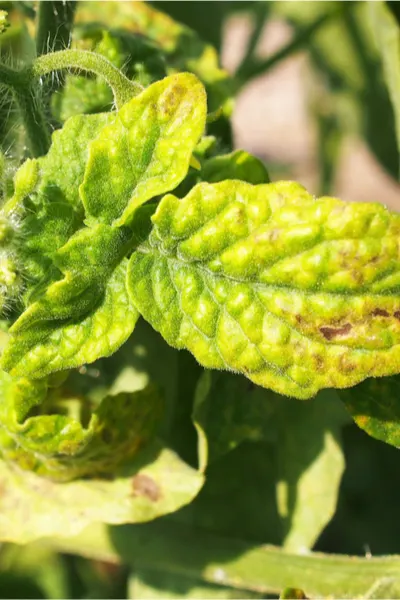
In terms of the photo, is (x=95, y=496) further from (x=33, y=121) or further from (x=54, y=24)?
(x=54, y=24)

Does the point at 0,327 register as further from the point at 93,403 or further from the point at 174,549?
the point at 174,549

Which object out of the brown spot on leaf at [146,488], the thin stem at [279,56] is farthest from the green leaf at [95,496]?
the thin stem at [279,56]

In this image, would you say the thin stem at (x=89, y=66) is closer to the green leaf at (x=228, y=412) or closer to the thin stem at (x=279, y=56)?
the green leaf at (x=228, y=412)

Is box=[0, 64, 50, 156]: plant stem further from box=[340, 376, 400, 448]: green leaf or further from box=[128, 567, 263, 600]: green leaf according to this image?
box=[128, 567, 263, 600]: green leaf

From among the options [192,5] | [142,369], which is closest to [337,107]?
[192,5]

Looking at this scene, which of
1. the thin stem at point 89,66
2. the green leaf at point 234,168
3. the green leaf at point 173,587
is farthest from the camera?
the green leaf at point 173,587

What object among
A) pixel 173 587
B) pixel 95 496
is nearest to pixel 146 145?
pixel 95 496

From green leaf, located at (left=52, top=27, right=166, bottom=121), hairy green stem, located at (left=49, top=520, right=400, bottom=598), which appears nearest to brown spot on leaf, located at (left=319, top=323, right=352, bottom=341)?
hairy green stem, located at (left=49, top=520, right=400, bottom=598)
